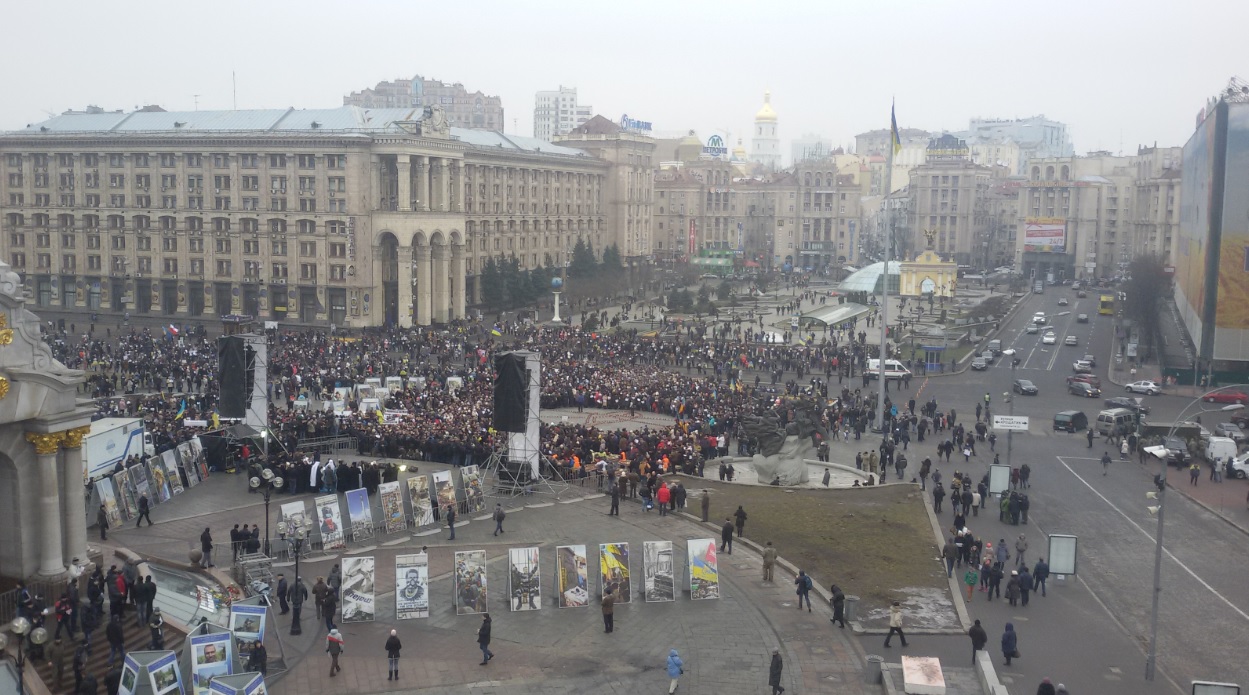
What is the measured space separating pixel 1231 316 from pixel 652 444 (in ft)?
120

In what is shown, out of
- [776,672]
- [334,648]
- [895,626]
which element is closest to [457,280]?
[895,626]

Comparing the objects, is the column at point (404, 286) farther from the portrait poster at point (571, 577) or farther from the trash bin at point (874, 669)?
the trash bin at point (874, 669)

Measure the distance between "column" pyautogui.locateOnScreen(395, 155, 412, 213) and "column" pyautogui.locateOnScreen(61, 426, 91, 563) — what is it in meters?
53.7

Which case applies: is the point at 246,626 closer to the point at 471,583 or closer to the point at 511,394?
the point at 471,583

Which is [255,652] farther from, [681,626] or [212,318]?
[212,318]

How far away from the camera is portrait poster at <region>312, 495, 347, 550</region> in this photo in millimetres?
26797

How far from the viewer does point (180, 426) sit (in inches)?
1467

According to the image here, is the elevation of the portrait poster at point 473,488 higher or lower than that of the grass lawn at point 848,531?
higher

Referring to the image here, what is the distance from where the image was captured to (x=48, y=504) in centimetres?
2092

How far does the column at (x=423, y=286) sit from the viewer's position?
250ft

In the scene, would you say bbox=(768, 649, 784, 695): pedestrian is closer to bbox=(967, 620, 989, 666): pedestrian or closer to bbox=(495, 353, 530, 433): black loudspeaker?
bbox=(967, 620, 989, 666): pedestrian

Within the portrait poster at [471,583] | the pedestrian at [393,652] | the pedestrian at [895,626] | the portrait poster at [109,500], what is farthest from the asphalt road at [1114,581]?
the portrait poster at [109,500]

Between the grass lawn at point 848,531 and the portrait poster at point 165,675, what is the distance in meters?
13.9

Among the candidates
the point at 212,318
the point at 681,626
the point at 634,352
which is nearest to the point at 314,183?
the point at 212,318
